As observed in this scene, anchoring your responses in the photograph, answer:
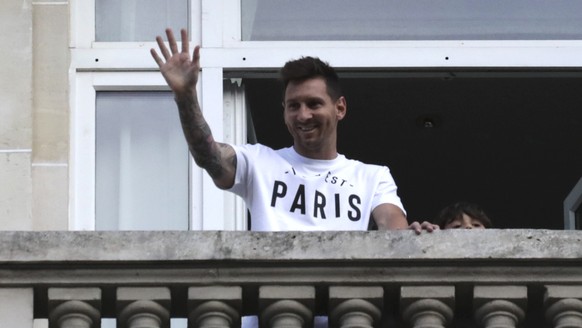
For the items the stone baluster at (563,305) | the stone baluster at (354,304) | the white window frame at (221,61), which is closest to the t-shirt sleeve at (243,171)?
the stone baluster at (354,304)

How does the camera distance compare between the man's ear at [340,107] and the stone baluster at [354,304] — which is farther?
the man's ear at [340,107]

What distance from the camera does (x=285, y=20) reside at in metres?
13.3

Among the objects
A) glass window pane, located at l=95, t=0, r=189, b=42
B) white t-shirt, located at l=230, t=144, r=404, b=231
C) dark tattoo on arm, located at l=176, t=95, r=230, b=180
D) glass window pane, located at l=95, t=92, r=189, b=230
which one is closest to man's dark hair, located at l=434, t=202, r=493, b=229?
white t-shirt, located at l=230, t=144, r=404, b=231

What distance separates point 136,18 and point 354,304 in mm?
3870

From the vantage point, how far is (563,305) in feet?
32.0

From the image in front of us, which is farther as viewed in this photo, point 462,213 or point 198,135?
point 462,213

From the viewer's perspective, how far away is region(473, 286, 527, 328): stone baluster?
9.76 m

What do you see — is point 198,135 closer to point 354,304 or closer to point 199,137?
point 199,137

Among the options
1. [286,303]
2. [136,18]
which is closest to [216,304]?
[286,303]

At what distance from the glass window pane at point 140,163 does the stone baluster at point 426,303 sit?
3.11m

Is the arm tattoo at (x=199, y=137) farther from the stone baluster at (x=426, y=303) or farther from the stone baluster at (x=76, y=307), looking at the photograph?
the stone baluster at (x=426, y=303)

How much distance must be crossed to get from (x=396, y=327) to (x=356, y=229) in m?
0.80

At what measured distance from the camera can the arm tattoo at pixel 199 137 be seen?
1020 cm

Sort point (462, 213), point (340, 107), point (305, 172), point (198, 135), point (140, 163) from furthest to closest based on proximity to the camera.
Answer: point (140, 163), point (462, 213), point (340, 107), point (305, 172), point (198, 135)
